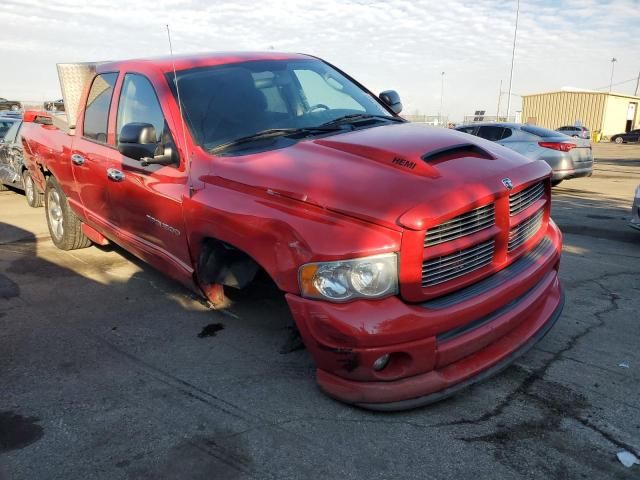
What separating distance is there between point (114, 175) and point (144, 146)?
814 mm

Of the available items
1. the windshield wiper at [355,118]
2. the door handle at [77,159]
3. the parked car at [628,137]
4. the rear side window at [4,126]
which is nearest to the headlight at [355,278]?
the windshield wiper at [355,118]

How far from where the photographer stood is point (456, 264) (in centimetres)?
251

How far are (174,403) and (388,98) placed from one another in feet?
10.3

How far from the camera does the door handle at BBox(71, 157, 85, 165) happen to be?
459 centimetres

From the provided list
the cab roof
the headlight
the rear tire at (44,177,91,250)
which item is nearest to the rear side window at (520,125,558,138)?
the cab roof

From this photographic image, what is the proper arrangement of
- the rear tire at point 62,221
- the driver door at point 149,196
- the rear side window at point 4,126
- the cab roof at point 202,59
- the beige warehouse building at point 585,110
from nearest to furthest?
the driver door at point 149,196 → the cab roof at point 202,59 → the rear tire at point 62,221 → the rear side window at point 4,126 → the beige warehouse building at point 585,110

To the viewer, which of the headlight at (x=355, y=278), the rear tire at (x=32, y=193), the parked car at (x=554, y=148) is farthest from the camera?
the parked car at (x=554, y=148)

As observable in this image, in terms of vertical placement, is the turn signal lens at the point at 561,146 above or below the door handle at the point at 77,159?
below

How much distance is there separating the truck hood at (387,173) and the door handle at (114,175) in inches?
49.9

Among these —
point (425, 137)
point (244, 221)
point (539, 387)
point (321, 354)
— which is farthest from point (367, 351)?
point (425, 137)

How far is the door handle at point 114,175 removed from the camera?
3.94m

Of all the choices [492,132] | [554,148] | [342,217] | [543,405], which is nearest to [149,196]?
[342,217]

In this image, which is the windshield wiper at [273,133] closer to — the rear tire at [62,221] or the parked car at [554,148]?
the rear tire at [62,221]

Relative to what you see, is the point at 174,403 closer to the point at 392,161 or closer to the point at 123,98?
the point at 392,161
